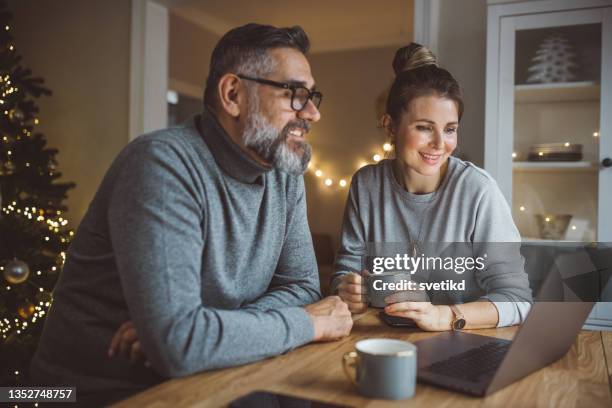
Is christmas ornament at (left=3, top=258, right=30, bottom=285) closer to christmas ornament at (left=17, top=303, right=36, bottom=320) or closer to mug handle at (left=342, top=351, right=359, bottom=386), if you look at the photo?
christmas ornament at (left=17, top=303, right=36, bottom=320)

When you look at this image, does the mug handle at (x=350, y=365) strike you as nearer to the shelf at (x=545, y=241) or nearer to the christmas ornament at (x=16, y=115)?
the shelf at (x=545, y=241)

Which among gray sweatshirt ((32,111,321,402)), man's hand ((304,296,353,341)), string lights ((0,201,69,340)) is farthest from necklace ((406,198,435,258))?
string lights ((0,201,69,340))

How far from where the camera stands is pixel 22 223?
2537mm

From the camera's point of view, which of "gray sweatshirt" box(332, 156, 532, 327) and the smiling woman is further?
the smiling woman

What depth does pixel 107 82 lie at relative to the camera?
11.5 feet

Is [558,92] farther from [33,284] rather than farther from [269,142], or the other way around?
[33,284]

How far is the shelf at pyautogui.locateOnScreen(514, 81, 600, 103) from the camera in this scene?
2359 mm

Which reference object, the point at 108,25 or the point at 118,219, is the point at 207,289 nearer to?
the point at 118,219

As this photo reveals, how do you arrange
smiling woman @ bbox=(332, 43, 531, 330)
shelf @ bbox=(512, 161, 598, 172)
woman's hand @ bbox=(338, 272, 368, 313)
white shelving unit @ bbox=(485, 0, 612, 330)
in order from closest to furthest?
1. woman's hand @ bbox=(338, 272, 368, 313)
2. smiling woman @ bbox=(332, 43, 531, 330)
3. white shelving unit @ bbox=(485, 0, 612, 330)
4. shelf @ bbox=(512, 161, 598, 172)

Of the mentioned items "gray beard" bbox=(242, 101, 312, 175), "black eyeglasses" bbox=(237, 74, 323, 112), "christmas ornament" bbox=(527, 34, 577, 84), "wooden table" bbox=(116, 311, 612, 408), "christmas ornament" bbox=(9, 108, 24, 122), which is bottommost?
"wooden table" bbox=(116, 311, 612, 408)

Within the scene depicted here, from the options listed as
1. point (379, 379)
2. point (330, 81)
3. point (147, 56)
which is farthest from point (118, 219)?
point (330, 81)

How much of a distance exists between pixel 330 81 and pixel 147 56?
305 centimetres

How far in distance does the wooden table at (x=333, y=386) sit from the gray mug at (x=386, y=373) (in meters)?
0.01

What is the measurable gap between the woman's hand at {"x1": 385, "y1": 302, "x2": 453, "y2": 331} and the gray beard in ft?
1.29
